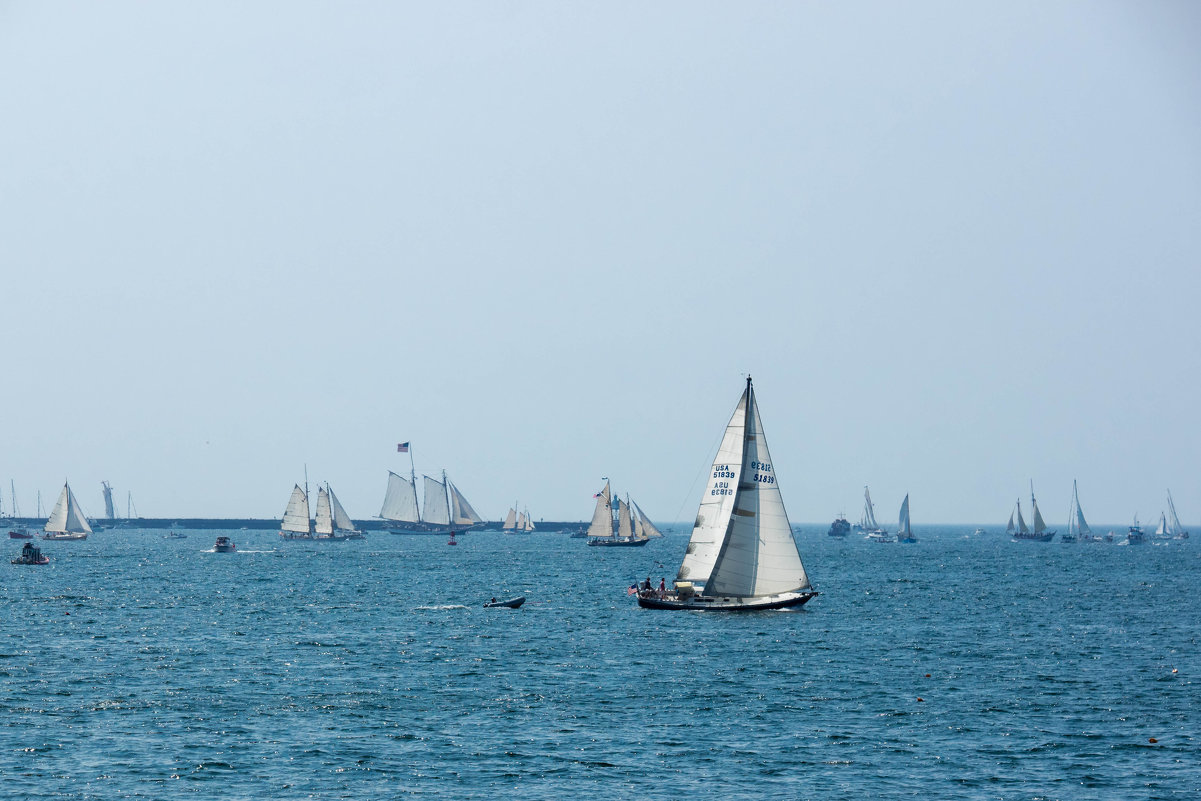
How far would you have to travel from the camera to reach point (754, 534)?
88500 millimetres

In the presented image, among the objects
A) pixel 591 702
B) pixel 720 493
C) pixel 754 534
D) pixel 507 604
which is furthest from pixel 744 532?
pixel 591 702

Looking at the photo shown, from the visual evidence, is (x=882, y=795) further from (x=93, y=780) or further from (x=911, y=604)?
(x=911, y=604)

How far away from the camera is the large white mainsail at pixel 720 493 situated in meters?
88.2

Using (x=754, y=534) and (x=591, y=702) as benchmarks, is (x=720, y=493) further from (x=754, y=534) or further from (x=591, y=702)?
(x=591, y=702)

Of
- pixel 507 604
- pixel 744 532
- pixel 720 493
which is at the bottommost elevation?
pixel 507 604

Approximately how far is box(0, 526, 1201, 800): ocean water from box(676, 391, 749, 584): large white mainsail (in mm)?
5270

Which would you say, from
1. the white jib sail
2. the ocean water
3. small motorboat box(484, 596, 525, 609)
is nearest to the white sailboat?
the white jib sail

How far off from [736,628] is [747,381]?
53.6 ft

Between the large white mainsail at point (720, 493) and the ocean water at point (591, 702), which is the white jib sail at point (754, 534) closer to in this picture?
the large white mainsail at point (720, 493)

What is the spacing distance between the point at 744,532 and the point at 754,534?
71 centimetres

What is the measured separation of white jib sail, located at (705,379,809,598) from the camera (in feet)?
289

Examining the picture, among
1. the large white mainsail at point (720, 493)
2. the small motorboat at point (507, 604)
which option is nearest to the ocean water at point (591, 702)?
the small motorboat at point (507, 604)

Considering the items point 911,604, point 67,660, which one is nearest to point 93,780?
point 67,660

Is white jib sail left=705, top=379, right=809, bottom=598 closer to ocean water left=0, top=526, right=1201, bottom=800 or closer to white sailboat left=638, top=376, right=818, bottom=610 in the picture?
white sailboat left=638, top=376, right=818, bottom=610
